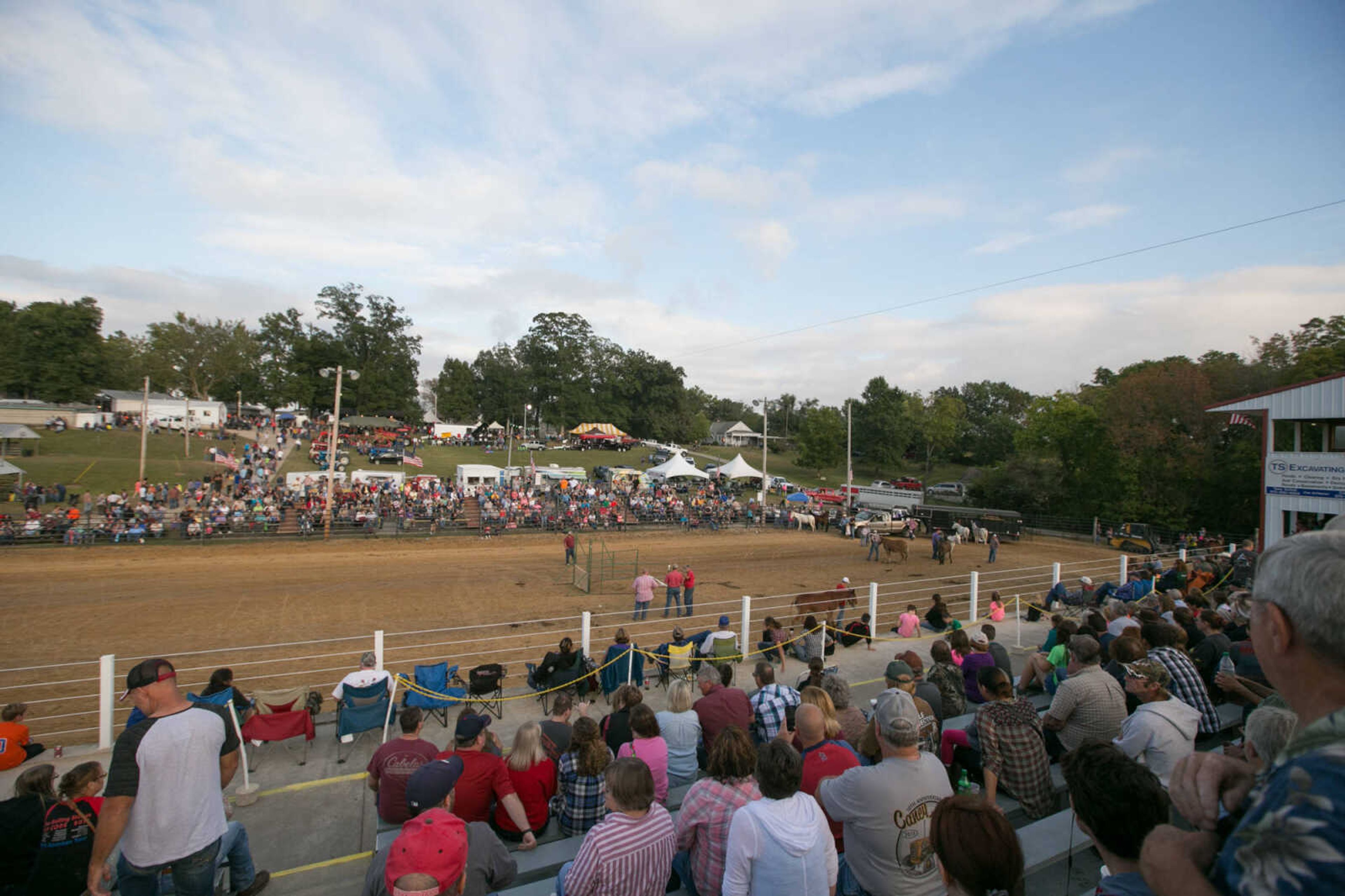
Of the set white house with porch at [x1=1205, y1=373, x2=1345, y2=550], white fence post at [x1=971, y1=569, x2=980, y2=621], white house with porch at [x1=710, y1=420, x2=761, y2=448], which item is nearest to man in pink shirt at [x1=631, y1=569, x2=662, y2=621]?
white fence post at [x1=971, y1=569, x2=980, y2=621]

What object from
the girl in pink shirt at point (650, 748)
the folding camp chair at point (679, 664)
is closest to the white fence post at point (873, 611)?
the folding camp chair at point (679, 664)

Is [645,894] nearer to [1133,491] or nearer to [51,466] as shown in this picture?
[1133,491]

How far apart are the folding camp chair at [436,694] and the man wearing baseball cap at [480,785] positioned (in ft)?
12.2

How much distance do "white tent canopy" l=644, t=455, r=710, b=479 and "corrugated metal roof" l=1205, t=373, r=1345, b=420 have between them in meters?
22.9

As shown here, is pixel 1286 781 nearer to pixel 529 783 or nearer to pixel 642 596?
pixel 529 783

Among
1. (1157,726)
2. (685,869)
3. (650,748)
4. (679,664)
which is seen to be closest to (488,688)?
(679,664)

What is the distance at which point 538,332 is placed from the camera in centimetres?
6019

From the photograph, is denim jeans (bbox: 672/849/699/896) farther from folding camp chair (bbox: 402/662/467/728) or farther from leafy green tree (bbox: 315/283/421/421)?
leafy green tree (bbox: 315/283/421/421)

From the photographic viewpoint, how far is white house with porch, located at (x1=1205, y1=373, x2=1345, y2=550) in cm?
1767

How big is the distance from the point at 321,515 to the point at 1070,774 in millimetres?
26363

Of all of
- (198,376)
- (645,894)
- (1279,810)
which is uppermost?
(198,376)

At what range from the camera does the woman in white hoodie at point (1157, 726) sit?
3791 millimetres

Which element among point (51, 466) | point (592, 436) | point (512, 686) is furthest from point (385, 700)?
point (592, 436)

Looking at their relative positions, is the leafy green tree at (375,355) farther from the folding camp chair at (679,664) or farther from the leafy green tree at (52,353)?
the folding camp chair at (679,664)
